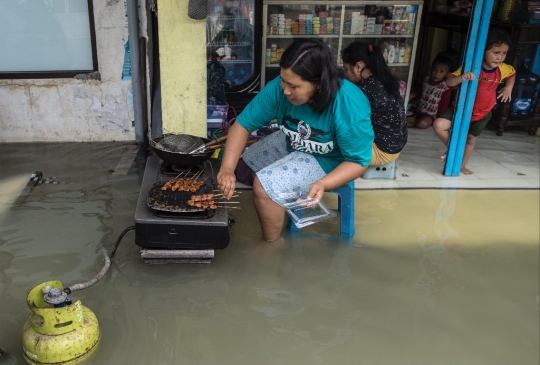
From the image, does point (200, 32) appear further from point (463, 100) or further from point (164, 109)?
point (463, 100)

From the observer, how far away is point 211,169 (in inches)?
153

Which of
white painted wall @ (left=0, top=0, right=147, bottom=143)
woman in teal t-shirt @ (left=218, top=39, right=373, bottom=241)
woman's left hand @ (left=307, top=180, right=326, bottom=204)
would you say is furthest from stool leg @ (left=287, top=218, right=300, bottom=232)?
white painted wall @ (left=0, top=0, right=147, bottom=143)

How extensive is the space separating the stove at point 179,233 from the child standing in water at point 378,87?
1.59 meters

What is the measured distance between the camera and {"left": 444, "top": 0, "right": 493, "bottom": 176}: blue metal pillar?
173 inches

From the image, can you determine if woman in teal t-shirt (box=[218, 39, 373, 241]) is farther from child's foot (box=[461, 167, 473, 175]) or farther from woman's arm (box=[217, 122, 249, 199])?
child's foot (box=[461, 167, 473, 175])

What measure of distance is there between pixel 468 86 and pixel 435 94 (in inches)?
83.6

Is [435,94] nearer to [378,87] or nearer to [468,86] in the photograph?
[468,86]

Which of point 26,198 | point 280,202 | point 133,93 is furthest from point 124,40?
point 280,202

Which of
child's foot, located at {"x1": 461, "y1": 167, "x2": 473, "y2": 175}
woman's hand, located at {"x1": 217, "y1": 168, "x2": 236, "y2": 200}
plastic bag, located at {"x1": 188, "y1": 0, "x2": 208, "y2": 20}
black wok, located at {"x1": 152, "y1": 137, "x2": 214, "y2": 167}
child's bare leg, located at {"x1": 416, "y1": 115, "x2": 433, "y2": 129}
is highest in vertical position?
plastic bag, located at {"x1": 188, "y1": 0, "x2": 208, "y2": 20}

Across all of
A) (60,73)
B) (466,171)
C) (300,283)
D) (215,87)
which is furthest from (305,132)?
(60,73)

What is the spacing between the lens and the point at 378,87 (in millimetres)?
3844

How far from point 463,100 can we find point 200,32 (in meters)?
2.70

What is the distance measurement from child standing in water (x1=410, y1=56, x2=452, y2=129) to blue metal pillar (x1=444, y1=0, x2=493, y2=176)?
1.87 m

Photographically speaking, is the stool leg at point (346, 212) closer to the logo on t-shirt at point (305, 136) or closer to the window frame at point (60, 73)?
the logo on t-shirt at point (305, 136)
